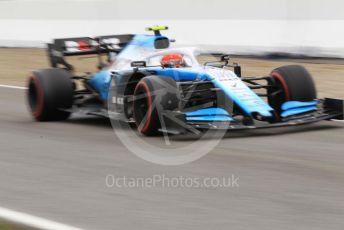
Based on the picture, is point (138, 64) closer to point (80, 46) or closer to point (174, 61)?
point (174, 61)

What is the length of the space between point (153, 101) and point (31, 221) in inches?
132

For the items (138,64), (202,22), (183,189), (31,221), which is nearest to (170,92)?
(138,64)

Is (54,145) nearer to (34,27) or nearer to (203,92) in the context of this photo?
(203,92)

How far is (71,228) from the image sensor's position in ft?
15.1

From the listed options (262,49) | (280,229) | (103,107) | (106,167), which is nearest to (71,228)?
(280,229)

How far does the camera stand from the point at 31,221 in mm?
4688

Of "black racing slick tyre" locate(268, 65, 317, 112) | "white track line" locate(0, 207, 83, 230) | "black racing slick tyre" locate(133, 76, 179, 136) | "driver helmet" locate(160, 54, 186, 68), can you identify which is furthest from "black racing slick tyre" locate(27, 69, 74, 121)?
"white track line" locate(0, 207, 83, 230)

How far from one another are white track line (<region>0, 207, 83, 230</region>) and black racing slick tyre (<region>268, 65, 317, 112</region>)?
14.9 ft

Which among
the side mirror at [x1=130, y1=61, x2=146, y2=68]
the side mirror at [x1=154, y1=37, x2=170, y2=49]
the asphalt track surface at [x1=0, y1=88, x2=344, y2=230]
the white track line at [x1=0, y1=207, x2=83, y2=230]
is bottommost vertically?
the asphalt track surface at [x1=0, y1=88, x2=344, y2=230]

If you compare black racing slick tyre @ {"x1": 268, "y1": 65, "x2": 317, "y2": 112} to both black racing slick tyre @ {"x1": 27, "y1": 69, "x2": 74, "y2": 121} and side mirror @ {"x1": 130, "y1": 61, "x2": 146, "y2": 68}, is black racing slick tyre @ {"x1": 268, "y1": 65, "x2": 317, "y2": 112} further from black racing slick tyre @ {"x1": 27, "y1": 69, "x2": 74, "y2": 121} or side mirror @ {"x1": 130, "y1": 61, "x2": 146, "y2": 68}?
black racing slick tyre @ {"x1": 27, "y1": 69, "x2": 74, "y2": 121}

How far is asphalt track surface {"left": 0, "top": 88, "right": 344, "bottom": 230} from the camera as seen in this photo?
4957 mm

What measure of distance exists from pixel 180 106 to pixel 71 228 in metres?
3.52

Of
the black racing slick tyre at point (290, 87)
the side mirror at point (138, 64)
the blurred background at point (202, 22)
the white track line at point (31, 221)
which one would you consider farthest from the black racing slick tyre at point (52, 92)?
the white track line at point (31, 221)

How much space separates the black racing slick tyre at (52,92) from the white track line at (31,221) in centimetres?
443
